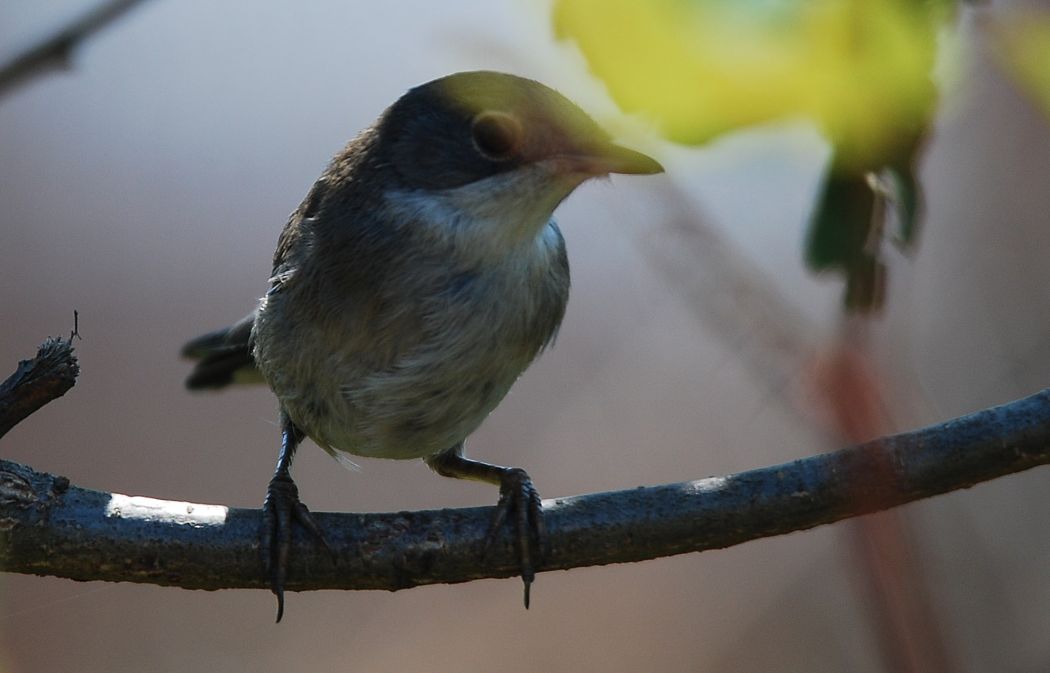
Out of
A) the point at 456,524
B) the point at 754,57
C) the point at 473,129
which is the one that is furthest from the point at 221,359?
the point at 754,57

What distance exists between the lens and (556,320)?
319 centimetres

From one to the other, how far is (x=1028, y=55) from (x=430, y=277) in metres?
2.02

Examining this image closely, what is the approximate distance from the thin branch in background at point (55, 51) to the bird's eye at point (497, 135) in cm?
134

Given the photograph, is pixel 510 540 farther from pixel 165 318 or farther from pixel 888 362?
pixel 165 318

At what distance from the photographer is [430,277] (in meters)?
2.93

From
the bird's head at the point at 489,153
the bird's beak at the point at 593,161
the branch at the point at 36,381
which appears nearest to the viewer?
the branch at the point at 36,381

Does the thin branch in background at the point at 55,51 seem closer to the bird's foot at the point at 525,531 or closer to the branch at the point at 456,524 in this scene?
the branch at the point at 456,524

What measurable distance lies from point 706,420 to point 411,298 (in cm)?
299

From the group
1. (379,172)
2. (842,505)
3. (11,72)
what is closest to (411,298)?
(379,172)

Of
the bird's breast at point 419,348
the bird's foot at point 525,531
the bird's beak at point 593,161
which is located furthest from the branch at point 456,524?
the bird's beak at point 593,161

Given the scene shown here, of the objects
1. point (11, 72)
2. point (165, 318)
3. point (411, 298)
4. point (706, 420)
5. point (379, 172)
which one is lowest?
point (11, 72)

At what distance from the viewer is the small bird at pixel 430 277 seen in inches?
111

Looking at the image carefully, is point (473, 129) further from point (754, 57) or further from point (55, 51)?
point (754, 57)

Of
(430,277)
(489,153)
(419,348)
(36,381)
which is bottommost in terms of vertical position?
(36,381)
